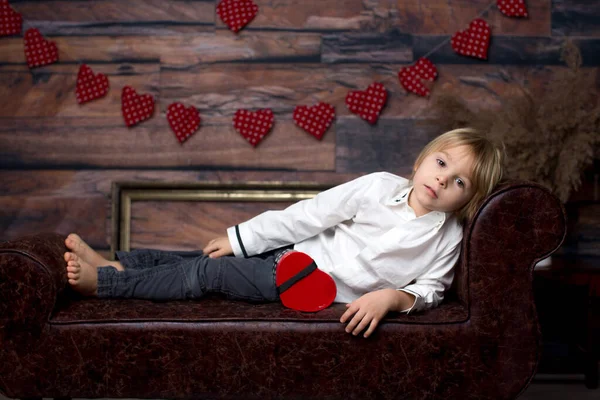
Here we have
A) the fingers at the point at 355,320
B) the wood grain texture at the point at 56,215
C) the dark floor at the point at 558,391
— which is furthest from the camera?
the wood grain texture at the point at 56,215

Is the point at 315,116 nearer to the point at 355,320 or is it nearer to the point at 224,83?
the point at 224,83

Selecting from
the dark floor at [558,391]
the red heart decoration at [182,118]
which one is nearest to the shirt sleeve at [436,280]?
the dark floor at [558,391]

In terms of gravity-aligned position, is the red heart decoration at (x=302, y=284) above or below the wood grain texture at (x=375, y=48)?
below

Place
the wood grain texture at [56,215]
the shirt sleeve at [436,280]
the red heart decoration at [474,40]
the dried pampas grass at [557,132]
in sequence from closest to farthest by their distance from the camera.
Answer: the shirt sleeve at [436,280]
the dried pampas grass at [557,132]
the red heart decoration at [474,40]
the wood grain texture at [56,215]

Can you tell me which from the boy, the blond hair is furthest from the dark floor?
the blond hair

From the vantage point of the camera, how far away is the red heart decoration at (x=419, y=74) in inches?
116

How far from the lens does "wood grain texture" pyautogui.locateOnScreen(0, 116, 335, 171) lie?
3.00 metres

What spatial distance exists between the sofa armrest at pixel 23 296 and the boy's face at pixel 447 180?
40.4 inches

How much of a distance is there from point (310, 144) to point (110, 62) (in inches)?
40.9

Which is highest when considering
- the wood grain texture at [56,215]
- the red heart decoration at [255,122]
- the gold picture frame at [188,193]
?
the red heart decoration at [255,122]

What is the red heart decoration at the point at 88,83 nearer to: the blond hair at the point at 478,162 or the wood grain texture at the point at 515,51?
the wood grain texture at the point at 515,51

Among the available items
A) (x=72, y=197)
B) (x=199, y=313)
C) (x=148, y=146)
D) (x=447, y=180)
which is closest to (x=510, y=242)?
(x=447, y=180)

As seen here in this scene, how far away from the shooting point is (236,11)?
2955 millimetres

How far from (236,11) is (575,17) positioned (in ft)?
5.25
